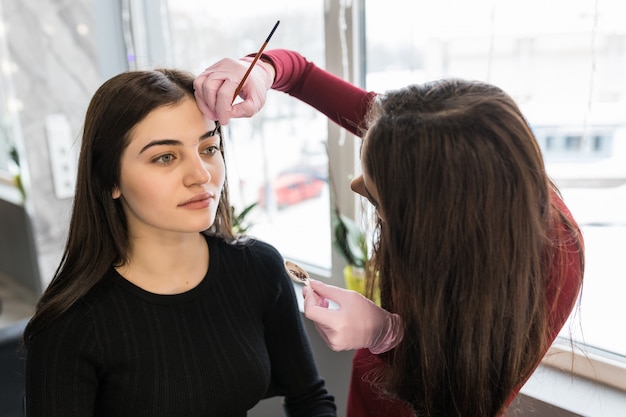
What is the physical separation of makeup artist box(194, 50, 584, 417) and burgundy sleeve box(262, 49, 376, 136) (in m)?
0.18

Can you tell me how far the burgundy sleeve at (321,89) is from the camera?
1100 mm

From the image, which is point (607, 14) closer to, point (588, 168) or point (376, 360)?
point (588, 168)

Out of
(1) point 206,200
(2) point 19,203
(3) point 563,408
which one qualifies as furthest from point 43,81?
(3) point 563,408

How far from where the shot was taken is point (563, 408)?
1.09 m

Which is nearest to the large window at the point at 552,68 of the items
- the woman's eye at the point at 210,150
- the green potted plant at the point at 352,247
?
the green potted plant at the point at 352,247

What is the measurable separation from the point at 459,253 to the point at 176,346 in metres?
0.59

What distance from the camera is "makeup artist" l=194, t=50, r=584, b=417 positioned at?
0.75 meters

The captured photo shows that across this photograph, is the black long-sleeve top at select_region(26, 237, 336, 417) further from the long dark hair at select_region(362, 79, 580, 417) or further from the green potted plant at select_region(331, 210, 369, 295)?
the long dark hair at select_region(362, 79, 580, 417)

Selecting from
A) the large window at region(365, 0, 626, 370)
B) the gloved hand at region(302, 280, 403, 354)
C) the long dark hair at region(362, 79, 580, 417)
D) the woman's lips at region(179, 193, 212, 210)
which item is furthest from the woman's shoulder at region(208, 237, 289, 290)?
the large window at region(365, 0, 626, 370)

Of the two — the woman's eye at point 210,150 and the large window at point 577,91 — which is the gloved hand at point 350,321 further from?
the large window at point 577,91

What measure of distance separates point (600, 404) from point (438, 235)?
2.03 ft

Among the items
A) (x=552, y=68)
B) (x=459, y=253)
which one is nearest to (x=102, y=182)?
(x=459, y=253)

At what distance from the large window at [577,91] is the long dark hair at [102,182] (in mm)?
662

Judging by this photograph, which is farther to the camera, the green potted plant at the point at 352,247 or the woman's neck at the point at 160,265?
the green potted plant at the point at 352,247
